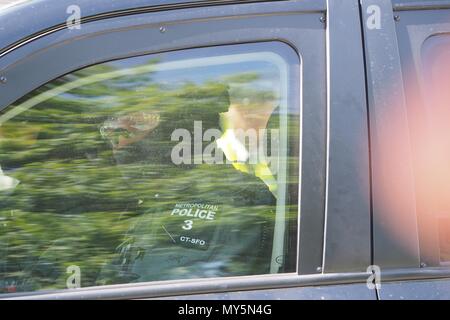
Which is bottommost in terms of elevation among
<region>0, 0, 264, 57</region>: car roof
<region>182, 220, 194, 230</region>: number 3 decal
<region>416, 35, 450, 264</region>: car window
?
<region>182, 220, 194, 230</region>: number 3 decal

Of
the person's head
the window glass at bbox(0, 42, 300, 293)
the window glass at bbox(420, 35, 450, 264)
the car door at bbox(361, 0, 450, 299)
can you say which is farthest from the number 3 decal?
the window glass at bbox(420, 35, 450, 264)

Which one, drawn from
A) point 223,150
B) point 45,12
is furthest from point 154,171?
point 45,12

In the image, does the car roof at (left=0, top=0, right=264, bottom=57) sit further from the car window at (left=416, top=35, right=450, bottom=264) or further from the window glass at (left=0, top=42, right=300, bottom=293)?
the car window at (left=416, top=35, right=450, bottom=264)

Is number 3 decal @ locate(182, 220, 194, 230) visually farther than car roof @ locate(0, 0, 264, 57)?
Yes

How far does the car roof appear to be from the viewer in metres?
1.63

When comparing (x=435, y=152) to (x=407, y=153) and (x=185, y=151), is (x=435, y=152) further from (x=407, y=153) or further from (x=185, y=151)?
(x=185, y=151)

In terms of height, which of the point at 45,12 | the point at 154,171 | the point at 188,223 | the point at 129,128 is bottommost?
the point at 188,223

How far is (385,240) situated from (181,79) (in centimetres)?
70

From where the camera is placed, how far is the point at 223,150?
177cm

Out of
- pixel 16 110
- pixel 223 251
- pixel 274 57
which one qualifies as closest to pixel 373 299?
pixel 223 251

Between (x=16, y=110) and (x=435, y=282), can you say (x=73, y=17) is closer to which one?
(x=16, y=110)

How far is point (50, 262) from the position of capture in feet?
5.44

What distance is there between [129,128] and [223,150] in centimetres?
27

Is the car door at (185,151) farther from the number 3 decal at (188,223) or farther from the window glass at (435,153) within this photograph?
the window glass at (435,153)
